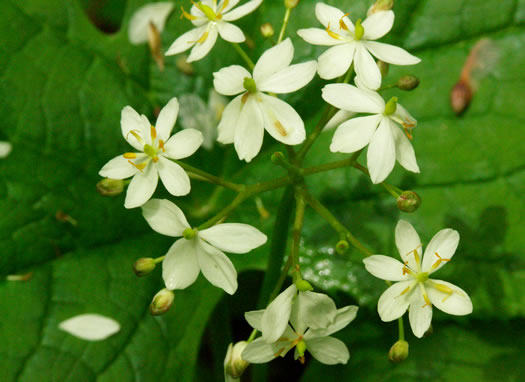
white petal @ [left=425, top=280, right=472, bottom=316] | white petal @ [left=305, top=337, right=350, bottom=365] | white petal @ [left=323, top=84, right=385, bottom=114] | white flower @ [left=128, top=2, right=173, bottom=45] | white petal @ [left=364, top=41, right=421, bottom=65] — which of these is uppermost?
white flower @ [left=128, top=2, right=173, bottom=45]

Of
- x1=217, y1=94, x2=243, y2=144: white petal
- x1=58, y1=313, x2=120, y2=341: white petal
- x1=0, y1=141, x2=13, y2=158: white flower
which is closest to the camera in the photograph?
x1=217, y1=94, x2=243, y2=144: white petal

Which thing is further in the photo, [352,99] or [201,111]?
[201,111]

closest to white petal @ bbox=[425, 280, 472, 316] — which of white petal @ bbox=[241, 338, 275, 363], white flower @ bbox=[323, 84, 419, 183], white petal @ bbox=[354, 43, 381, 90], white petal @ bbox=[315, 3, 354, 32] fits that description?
white flower @ bbox=[323, 84, 419, 183]

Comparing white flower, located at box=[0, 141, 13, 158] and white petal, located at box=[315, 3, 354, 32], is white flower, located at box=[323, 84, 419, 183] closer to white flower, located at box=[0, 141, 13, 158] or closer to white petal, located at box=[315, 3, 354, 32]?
white petal, located at box=[315, 3, 354, 32]

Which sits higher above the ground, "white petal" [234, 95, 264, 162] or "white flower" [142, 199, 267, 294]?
"white petal" [234, 95, 264, 162]

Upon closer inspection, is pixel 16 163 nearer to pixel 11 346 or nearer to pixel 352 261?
pixel 11 346

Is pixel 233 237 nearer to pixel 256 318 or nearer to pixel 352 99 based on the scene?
pixel 256 318

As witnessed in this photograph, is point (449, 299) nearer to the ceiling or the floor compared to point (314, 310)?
nearer to the ceiling

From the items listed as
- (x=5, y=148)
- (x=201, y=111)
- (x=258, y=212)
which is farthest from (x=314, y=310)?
(x=5, y=148)

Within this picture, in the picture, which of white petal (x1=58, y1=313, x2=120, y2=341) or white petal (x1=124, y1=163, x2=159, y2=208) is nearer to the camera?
white petal (x1=124, y1=163, x2=159, y2=208)
